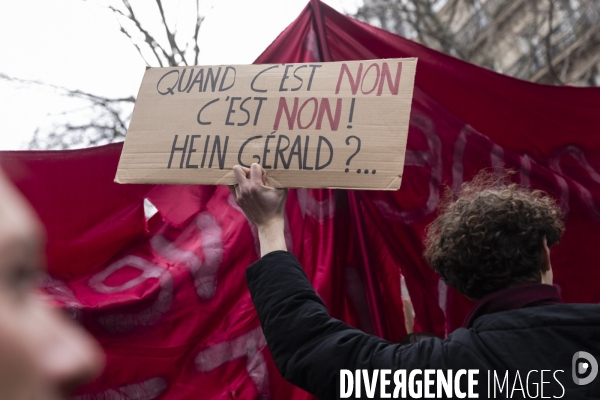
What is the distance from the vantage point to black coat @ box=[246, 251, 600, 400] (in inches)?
53.7

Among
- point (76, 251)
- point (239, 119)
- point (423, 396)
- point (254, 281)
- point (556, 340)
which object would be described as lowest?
point (423, 396)

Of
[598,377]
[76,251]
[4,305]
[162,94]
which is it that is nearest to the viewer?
[4,305]

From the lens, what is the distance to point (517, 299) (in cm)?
150

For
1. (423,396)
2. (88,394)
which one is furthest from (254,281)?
(88,394)

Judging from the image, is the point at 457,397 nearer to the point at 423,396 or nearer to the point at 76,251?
the point at 423,396

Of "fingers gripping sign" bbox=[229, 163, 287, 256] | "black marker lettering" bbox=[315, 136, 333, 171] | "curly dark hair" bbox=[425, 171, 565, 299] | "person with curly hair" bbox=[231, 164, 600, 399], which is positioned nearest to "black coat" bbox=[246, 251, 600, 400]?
"person with curly hair" bbox=[231, 164, 600, 399]

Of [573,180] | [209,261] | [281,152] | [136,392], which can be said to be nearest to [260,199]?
[281,152]

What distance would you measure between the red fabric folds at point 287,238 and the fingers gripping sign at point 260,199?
1.88 feet

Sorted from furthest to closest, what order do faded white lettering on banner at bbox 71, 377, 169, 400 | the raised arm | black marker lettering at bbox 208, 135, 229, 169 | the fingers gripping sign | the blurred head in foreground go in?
1. faded white lettering on banner at bbox 71, 377, 169, 400
2. black marker lettering at bbox 208, 135, 229, 169
3. the fingers gripping sign
4. the raised arm
5. the blurred head in foreground

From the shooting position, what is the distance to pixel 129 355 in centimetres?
233

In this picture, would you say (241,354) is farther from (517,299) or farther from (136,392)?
(517,299)

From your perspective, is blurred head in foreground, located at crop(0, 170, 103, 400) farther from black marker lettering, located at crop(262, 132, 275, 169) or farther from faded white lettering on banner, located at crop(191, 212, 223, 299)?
faded white lettering on banner, located at crop(191, 212, 223, 299)

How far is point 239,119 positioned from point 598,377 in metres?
1.27

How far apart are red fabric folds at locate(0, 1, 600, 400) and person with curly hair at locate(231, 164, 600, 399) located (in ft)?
2.24
